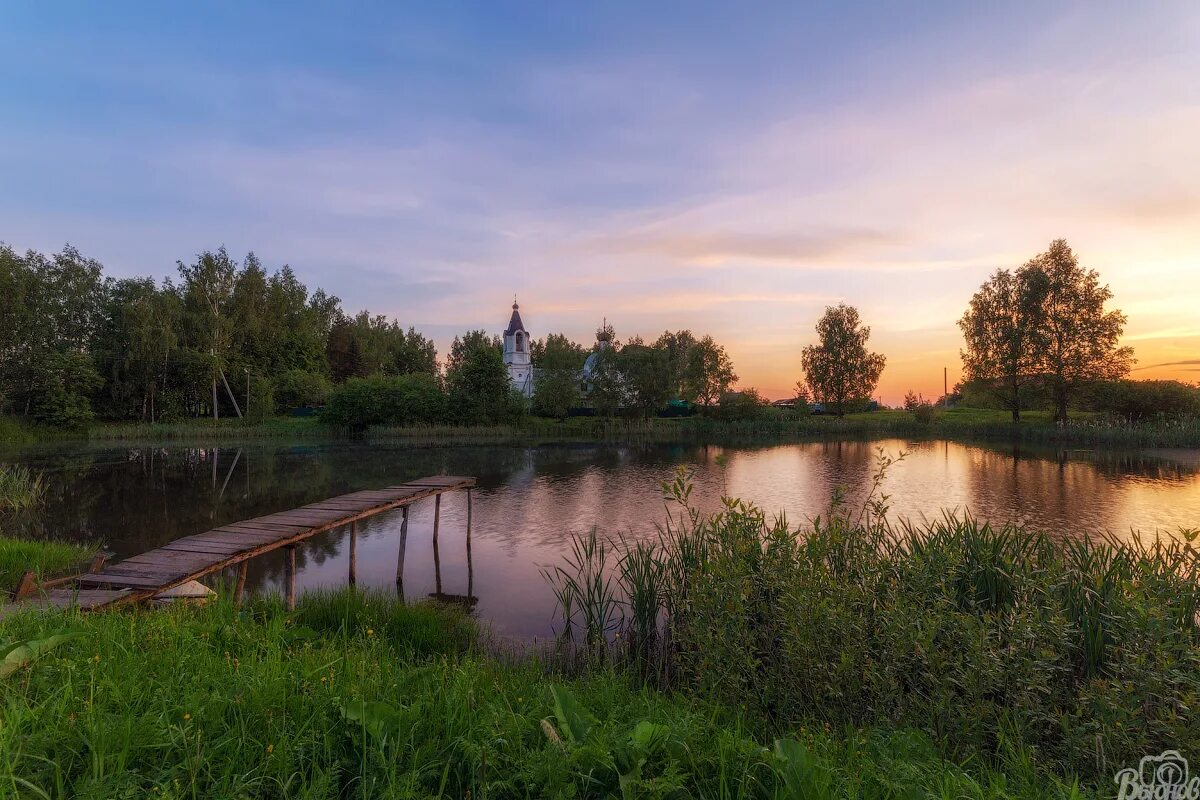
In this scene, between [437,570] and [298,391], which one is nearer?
[437,570]

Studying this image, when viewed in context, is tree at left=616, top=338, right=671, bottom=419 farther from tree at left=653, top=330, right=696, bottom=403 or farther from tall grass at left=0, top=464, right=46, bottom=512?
tall grass at left=0, top=464, right=46, bottom=512

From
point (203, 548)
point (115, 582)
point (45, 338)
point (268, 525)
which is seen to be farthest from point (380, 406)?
point (115, 582)

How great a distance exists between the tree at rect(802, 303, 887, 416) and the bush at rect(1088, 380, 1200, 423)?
1898cm

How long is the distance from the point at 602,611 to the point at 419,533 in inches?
374

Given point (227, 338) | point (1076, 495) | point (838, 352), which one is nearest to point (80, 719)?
point (1076, 495)

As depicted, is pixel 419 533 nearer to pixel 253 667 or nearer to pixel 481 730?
pixel 253 667

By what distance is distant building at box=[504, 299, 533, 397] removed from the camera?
71.9m

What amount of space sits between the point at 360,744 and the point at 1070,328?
58.5 meters

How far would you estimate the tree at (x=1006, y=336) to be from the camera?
155ft

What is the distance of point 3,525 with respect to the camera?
15.1 metres

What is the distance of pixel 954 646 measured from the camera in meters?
4.41

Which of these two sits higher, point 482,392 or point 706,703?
point 482,392

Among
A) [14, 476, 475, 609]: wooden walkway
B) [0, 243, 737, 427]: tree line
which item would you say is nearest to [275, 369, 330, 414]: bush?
[0, 243, 737, 427]: tree line

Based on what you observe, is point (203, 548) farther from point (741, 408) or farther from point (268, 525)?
point (741, 408)
